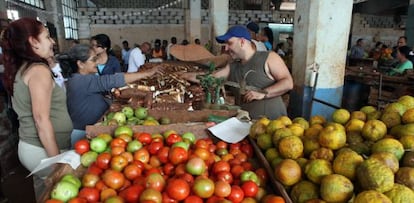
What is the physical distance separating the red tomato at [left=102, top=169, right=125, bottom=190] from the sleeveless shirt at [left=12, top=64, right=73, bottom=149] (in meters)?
0.95

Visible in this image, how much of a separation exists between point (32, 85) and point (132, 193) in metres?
1.08

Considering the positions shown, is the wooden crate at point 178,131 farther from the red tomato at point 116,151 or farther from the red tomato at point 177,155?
the red tomato at point 177,155

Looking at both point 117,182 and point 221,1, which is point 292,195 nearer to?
point 117,182

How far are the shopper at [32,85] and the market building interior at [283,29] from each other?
4.89 feet

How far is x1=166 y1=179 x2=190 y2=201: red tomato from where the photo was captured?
1171mm

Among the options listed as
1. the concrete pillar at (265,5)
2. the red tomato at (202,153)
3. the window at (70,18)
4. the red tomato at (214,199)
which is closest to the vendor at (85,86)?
the red tomato at (202,153)

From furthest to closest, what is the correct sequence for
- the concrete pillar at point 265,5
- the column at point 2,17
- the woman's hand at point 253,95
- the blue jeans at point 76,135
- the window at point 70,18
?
the concrete pillar at point 265,5
the window at point 70,18
the column at point 2,17
the woman's hand at point 253,95
the blue jeans at point 76,135

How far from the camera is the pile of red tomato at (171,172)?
120cm

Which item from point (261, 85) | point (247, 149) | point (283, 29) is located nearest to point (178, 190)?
point (247, 149)

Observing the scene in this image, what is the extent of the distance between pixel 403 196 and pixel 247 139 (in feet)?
2.91

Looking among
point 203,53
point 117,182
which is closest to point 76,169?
point 117,182

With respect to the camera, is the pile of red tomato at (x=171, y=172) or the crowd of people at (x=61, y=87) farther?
the crowd of people at (x=61, y=87)

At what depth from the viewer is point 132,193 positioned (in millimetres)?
1189

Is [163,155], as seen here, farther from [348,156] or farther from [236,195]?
[348,156]
